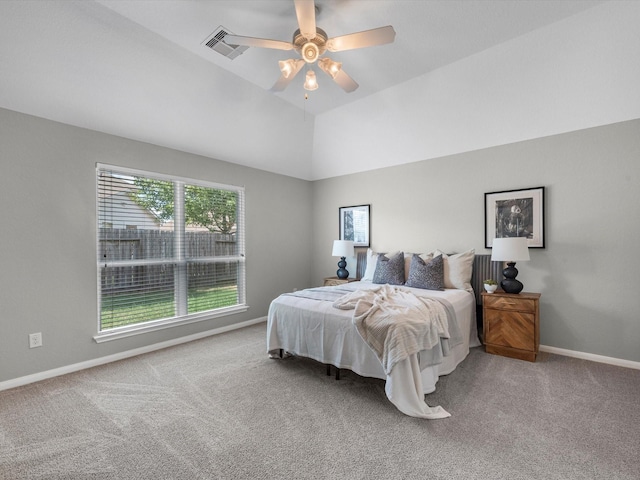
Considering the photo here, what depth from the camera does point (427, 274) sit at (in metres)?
3.56

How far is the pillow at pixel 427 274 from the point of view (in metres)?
3.53

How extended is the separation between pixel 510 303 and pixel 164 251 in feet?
13.1

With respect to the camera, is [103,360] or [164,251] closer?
[103,360]

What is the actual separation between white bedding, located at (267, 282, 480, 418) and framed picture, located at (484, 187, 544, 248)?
0.92 meters

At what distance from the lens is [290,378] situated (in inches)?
108

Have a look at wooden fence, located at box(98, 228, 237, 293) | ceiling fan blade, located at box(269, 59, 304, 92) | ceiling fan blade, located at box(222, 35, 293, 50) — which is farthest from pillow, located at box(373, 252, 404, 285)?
ceiling fan blade, located at box(222, 35, 293, 50)

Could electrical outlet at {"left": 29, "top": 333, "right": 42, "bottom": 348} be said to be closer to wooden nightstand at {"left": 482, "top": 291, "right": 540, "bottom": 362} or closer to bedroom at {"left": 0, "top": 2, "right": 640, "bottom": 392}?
bedroom at {"left": 0, "top": 2, "right": 640, "bottom": 392}

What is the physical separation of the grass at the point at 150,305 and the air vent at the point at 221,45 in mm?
2746

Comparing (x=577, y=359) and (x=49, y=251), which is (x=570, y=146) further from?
(x=49, y=251)

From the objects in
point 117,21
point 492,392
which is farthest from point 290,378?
point 117,21

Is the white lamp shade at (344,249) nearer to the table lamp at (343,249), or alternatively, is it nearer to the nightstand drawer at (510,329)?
the table lamp at (343,249)

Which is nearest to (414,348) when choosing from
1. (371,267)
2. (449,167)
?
(371,267)

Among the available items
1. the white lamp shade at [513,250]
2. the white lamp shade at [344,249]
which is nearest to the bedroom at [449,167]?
the white lamp shade at [513,250]

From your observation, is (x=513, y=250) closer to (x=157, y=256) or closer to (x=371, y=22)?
(x=371, y=22)
